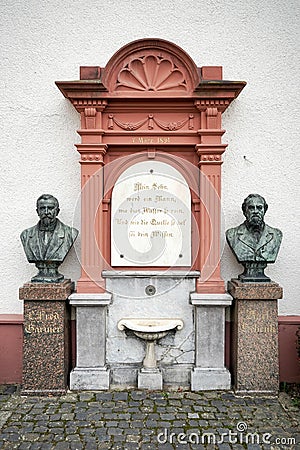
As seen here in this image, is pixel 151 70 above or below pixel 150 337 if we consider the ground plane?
above

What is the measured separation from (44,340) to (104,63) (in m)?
3.23

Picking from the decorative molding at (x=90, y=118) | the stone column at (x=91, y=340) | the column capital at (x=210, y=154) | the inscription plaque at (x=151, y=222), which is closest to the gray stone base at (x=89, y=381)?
the stone column at (x=91, y=340)

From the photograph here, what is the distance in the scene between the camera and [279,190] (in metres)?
4.88

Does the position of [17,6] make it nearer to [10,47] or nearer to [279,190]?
[10,47]

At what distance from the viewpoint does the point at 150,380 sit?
14.6ft

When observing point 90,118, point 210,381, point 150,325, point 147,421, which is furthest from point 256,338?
point 90,118

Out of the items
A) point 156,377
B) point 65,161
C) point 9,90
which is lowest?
point 156,377

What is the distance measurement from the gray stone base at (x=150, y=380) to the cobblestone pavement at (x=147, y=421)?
0.33 feet

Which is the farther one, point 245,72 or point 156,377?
point 245,72

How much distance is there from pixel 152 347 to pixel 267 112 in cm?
302

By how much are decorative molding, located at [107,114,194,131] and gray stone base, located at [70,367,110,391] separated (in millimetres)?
2745

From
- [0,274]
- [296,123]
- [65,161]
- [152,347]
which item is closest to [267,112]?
[296,123]

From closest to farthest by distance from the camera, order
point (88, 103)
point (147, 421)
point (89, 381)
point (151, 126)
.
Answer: point (147, 421) → point (89, 381) → point (88, 103) → point (151, 126)

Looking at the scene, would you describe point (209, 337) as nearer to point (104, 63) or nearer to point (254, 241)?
point (254, 241)
